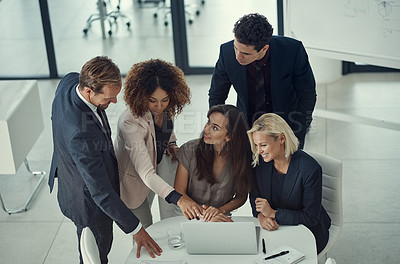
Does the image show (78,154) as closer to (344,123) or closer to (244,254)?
(244,254)

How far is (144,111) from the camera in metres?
3.53

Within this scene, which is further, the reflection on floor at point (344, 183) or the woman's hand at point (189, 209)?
the reflection on floor at point (344, 183)

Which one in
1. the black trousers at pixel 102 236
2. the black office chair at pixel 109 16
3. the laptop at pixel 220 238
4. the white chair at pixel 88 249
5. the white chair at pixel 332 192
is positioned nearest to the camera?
the white chair at pixel 88 249

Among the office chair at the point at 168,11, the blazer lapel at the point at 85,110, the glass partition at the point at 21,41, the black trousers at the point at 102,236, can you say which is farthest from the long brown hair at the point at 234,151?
the glass partition at the point at 21,41

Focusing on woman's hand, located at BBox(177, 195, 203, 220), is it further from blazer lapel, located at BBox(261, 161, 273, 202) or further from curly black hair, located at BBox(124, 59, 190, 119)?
curly black hair, located at BBox(124, 59, 190, 119)

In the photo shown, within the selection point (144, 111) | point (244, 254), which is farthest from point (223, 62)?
point (244, 254)

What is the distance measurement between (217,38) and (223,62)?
2952 millimetres

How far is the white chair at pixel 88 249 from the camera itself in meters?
3.01

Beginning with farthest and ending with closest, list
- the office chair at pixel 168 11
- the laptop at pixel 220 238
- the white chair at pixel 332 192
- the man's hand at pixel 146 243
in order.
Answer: the office chair at pixel 168 11 → the white chair at pixel 332 192 → the man's hand at pixel 146 243 → the laptop at pixel 220 238

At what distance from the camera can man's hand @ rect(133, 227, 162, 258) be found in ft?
10.8

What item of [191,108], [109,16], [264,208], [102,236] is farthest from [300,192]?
[109,16]

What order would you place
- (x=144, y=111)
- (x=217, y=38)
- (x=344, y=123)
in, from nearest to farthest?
(x=144, y=111)
(x=344, y=123)
(x=217, y=38)

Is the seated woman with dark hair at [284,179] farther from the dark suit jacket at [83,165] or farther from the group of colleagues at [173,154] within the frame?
the dark suit jacket at [83,165]

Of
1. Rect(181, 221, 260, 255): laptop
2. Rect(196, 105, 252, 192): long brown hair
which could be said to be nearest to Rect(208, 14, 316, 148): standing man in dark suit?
Rect(196, 105, 252, 192): long brown hair
